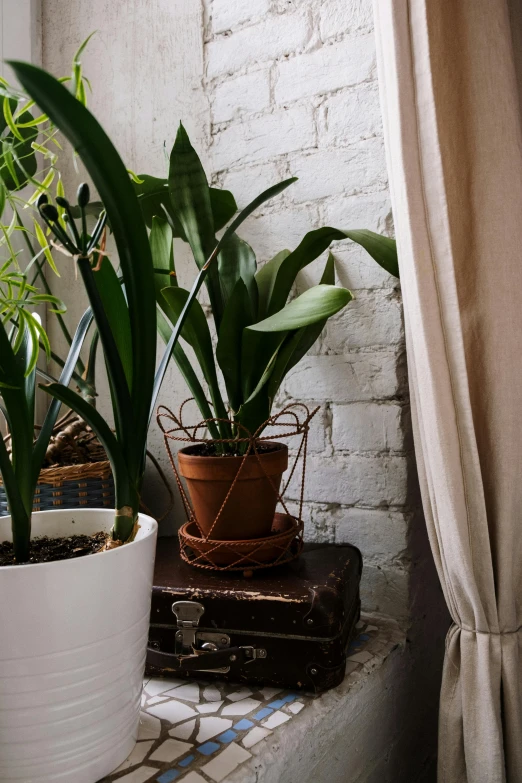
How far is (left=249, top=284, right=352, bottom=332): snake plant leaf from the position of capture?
2.38 ft

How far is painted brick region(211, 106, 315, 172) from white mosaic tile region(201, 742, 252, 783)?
0.98 m

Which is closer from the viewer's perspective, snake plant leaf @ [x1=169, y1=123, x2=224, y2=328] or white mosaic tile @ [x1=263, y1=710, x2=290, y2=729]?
white mosaic tile @ [x1=263, y1=710, x2=290, y2=729]

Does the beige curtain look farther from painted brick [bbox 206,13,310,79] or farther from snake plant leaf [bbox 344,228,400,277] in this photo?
painted brick [bbox 206,13,310,79]

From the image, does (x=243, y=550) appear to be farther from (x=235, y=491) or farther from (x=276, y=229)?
(x=276, y=229)

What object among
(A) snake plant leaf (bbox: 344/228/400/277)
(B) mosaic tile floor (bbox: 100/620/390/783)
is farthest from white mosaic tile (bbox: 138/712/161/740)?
(A) snake plant leaf (bbox: 344/228/400/277)

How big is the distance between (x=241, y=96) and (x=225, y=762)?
1.12m

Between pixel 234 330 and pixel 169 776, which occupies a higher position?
pixel 234 330

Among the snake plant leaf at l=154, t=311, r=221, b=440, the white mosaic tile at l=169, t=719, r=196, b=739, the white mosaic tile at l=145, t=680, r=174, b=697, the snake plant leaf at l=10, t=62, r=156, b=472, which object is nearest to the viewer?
the snake plant leaf at l=10, t=62, r=156, b=472

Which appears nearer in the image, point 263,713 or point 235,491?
point 263,713

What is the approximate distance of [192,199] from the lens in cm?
90

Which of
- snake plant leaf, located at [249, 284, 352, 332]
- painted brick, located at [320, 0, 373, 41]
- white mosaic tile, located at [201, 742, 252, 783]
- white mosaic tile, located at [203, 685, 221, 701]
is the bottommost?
white mosaic tile, located at [201, 742, 252, 783]

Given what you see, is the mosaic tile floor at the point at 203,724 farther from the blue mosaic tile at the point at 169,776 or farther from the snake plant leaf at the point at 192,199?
the snake plant leaf at the point at 192,199

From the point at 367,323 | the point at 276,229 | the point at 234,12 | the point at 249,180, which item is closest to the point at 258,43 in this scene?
the point at 234,12

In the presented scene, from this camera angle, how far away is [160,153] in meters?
1.30
